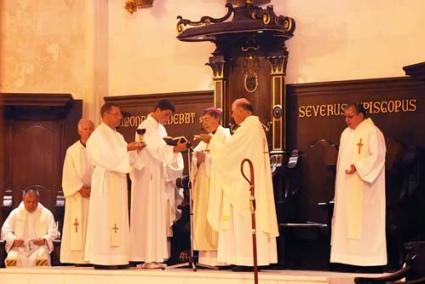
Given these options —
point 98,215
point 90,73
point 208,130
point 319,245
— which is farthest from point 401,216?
point 90,73

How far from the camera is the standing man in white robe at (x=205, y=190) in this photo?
412 inches

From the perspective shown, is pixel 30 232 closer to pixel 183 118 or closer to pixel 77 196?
pixel 77 196

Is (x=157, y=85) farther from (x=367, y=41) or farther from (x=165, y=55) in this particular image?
(x=367, y=41)

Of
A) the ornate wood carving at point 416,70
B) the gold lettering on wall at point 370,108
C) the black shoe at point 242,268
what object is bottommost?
the black shoe at point 242,268

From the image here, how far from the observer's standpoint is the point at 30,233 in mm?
12539

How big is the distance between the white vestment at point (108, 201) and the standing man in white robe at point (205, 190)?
81 centimetres

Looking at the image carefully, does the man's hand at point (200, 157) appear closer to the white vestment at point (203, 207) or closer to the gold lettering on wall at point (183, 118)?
the white vestment at point (203, 207)

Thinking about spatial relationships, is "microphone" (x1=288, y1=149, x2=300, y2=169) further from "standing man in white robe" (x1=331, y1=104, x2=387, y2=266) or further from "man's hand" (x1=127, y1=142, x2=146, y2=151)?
"man's hand" (x1=127, y1=142, x2=146, y2=151)

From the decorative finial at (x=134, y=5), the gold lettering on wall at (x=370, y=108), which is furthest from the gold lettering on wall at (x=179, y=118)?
the gold lettering on wall at (x=370, y=108)

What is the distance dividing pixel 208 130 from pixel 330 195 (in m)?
2.49

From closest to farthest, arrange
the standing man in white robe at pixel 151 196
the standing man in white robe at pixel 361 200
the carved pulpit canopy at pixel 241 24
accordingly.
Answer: the standing man in white robe at pixel 361 200 < the standing man in white robe at pixel 151 196 < the carved pulpit canopy at pixel 241 24

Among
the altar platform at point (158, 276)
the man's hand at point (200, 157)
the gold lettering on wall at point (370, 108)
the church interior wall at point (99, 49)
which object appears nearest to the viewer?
the altar platform at point (158, 276)

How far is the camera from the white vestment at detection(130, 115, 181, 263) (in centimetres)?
1059

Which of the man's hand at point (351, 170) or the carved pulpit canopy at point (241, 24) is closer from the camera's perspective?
the man's hand at point (351, 170)
